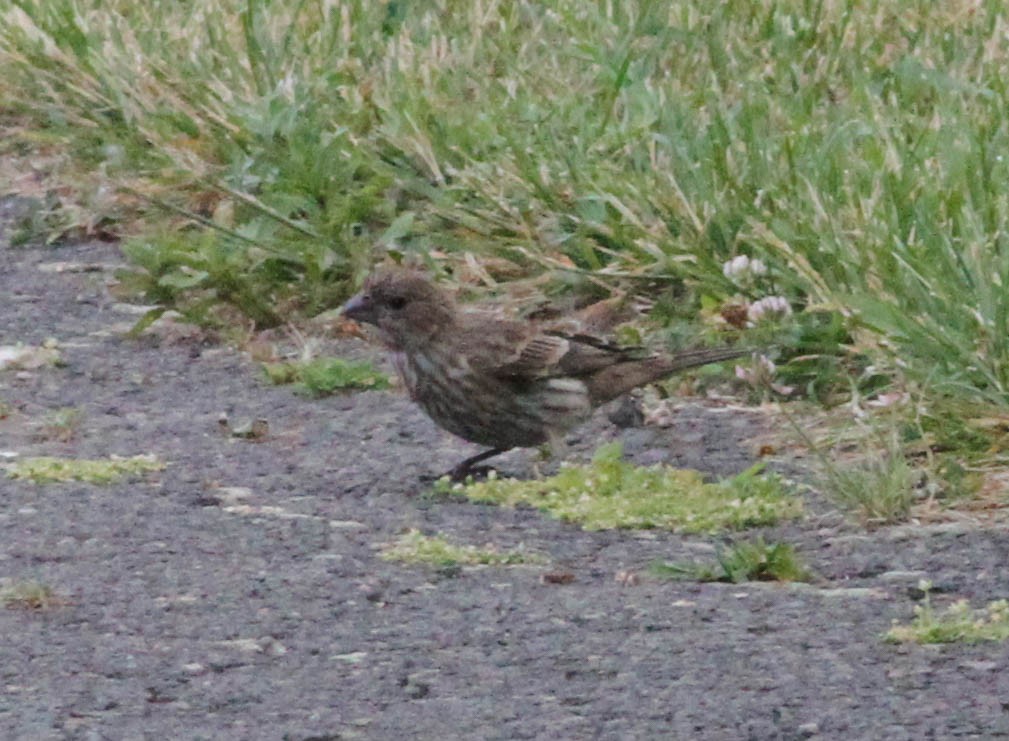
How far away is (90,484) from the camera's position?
585 cm

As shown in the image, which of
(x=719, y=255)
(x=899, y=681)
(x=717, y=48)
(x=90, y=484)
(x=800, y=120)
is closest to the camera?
(x=899, y=681)

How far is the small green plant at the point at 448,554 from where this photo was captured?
5.08m

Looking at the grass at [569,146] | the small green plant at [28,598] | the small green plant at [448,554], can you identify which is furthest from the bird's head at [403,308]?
the small green plant at [28,598]

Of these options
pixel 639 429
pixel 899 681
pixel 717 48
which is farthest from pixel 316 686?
pixel 717 48

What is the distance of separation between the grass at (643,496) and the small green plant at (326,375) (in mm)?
1108

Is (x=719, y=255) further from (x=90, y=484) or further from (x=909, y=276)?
(x=90, y=484)

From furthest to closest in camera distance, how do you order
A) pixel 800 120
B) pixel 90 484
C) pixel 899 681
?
pixel 800 120 → pixel 90 484 → pixel 899 681

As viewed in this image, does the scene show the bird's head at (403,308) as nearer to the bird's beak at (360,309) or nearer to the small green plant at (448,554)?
the bird's beak at (360,309)

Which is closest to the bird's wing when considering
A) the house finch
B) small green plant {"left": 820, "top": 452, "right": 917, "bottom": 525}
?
the house finch

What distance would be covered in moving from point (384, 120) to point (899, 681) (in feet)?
15.2

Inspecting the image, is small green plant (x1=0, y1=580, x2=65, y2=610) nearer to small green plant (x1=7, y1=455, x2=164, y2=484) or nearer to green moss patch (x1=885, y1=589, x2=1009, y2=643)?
small green plant (x1=7, y1=455, x2=164, y2=484)

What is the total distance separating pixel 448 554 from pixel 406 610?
1.37 feet

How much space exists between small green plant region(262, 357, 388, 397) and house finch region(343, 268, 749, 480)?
42 centimetres

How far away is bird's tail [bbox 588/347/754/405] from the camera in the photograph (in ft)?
20.9
